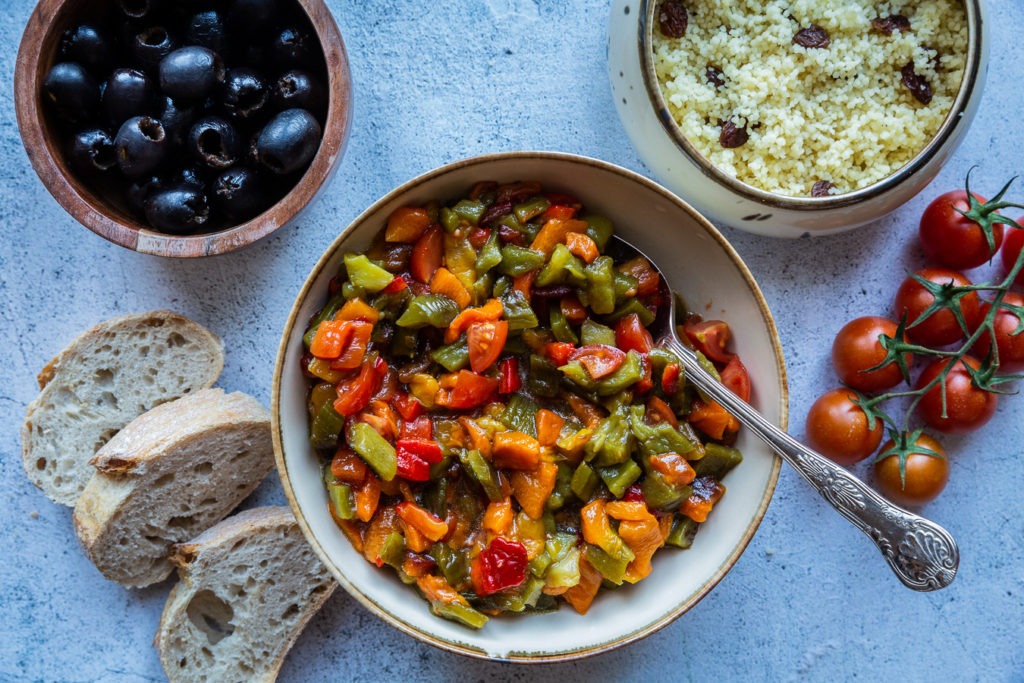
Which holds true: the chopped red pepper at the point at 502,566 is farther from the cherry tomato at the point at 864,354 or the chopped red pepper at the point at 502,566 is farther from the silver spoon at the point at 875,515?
the cherry tomato at the point at 864,354

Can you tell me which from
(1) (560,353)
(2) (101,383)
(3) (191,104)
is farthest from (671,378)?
(2) (101,383)

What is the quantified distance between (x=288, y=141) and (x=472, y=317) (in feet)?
2.54

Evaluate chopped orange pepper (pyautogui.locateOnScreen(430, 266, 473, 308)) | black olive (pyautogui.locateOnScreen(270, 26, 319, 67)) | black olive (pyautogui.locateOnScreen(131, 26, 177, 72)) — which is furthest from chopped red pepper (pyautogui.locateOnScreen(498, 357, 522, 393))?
black olive (pyautogui.locateOnScreen(131, 26, 177, 72))

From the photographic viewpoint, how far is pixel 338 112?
8.53 feet

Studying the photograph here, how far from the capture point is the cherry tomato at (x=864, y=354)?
2.89 meters

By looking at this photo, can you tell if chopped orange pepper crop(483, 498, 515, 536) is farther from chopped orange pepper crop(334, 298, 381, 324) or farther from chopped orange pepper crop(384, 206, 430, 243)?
chopped orange pepper crop(384, 206, 430, 243)

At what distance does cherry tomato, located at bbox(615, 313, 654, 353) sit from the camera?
258cm

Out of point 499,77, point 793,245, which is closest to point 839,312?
point 793,245

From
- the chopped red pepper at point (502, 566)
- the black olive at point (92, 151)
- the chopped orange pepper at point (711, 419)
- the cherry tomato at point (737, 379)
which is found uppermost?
the black olive at point (92, 151)

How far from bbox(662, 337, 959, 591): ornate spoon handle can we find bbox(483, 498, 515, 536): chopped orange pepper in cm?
71

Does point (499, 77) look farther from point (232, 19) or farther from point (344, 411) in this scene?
point (344, 411)

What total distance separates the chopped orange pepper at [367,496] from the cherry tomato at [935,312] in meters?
1.85

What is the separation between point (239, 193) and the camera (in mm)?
2637

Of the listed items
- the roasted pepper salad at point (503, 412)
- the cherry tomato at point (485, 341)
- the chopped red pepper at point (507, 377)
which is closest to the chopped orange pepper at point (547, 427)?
the roasted pepper salad at point (503, 412)
